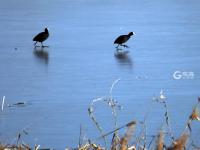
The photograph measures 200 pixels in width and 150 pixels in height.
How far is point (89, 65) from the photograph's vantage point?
7.46 meters

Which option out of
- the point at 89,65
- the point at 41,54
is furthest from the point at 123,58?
the point at 41,54

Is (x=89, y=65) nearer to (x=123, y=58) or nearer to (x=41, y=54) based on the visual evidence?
(x=123, y=58)

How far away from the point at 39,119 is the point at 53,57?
9.97ft

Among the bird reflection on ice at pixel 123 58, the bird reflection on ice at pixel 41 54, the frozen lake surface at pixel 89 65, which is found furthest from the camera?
the bird reflection on ice at pixel 41 54

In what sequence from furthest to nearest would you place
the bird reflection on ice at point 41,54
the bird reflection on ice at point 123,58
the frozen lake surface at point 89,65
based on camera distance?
the bird reflection on ice at point 41,54 → the bird reflection on ice at point 123,58 → the frozen lake surface at point 89,65

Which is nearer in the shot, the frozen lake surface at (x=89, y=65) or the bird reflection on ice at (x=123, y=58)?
the frozen lake surface at (x=89, y=65)

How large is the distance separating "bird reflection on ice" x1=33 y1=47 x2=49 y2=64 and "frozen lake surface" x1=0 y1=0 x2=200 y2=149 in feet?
0.04

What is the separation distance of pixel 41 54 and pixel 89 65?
1.16 meters

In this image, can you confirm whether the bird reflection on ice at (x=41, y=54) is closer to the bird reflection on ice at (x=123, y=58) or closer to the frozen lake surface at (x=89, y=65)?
the frozen lake surface at (x=89, y=65)

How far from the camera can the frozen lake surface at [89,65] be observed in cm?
498

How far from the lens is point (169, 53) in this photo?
814 cm

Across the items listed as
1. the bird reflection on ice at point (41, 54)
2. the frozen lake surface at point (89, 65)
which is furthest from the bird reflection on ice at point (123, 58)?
the bird reflection on ice at point (41, 54)

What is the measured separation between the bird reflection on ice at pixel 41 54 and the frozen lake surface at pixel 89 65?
0.04 ft

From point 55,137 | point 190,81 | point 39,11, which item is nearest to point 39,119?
point 55,137
